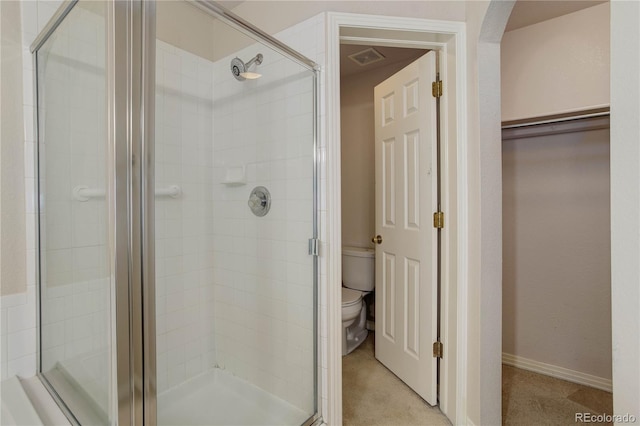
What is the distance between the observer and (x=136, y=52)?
89 centimetres

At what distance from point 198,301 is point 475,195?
142cm

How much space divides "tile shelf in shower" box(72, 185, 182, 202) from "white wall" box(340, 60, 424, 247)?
6.59 ft

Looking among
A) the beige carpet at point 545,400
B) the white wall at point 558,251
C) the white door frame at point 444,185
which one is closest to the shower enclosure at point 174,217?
the white door frame at point 444,185

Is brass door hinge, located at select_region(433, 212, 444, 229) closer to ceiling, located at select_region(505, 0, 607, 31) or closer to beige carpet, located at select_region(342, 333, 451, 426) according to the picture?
beige carpet, located at select_region(342, 333, 451, 426)

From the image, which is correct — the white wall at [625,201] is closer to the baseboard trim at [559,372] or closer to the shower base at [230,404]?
the shower base at [230,404]

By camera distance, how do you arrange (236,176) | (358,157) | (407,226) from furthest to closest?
1. (358,157)
2. (407,226)
3. (236,176)

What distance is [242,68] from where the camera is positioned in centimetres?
157

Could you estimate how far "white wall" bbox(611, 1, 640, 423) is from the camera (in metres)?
0.77

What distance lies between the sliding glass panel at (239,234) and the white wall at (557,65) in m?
1.34

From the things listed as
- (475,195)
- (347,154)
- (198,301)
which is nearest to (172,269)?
(198,301)

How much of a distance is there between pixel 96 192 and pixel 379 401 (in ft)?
6.06

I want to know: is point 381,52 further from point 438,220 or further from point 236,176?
point 236,176

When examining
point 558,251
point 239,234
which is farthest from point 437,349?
point 239,234

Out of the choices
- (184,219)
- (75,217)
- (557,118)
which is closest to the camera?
(75,217)
